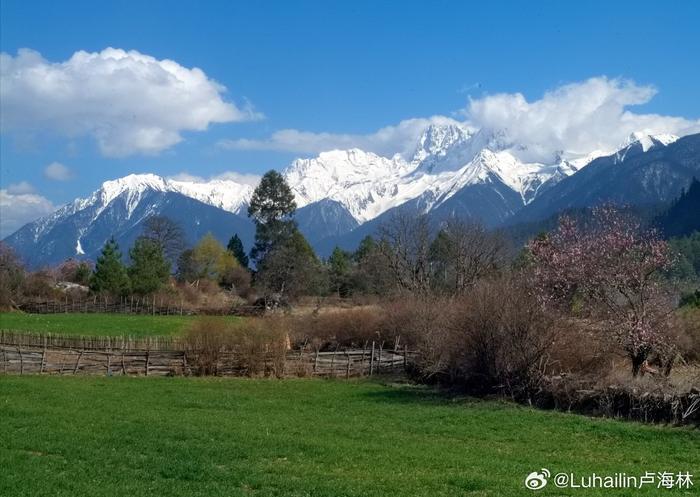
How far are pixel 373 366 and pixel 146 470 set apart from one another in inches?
955

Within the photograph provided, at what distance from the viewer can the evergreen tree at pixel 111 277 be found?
74000 mm

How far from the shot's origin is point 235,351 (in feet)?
114

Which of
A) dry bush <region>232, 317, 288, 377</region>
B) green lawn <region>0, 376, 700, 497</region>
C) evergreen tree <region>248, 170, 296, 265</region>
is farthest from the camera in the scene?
evergreen tree <region>248, 170, 296, 265</region>

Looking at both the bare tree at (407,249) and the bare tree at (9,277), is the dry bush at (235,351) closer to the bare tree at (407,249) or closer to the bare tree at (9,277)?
the bare tree at (407,249)

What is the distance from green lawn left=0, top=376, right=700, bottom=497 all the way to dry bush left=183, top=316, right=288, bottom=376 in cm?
852

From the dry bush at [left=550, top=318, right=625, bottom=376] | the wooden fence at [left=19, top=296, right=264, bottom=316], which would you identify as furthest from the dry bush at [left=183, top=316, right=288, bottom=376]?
the wooden fence at [left=19, top=296, right=264, bottom=316]

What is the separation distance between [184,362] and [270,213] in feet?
182

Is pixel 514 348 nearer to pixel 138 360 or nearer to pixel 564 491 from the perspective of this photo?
pixel 564 491

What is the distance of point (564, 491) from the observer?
433 inches

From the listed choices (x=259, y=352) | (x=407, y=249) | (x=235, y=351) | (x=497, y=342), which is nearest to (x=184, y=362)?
(x=235, y=351)

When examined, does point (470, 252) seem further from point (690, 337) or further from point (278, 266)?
point (278, 266)

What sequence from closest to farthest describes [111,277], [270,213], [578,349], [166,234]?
[578,349] < [111,277] < [270,213] < [166,234]

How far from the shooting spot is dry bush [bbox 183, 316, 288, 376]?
1352 inches

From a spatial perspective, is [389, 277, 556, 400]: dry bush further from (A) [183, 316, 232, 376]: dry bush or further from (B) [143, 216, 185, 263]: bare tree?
(B) [143, 216, 185, 263]: bare tree
